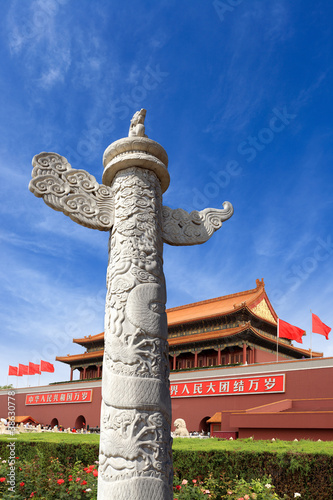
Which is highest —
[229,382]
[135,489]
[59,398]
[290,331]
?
[290,331]

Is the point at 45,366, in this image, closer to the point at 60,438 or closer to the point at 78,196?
the point at 60,438

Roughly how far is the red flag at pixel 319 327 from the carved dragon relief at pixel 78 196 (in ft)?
41.1

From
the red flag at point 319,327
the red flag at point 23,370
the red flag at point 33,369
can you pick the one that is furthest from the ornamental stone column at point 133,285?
the red flag at point 23,370

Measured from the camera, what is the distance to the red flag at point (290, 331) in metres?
15.6

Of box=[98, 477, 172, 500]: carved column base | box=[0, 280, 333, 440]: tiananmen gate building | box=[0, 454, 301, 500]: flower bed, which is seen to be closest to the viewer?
box=[98, 477, 172, 500]: carved column base

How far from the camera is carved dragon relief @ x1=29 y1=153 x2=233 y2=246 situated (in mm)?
2844

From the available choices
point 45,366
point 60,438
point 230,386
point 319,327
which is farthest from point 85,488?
point 45,366

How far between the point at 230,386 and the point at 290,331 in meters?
2.99

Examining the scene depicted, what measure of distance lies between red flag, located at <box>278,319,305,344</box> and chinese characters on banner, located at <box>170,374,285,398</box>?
2129 mm

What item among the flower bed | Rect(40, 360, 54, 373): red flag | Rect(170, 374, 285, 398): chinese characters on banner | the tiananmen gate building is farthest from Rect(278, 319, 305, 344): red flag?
Rect(40, 360, 54, 373): red flag

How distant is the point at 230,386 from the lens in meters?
15.1

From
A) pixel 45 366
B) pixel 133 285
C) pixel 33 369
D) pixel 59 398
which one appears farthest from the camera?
pixel 33 369

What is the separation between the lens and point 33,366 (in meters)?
23.5

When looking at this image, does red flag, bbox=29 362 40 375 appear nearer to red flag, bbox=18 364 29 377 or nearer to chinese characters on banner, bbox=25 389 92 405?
red flag, bbox=18 364 29 377
